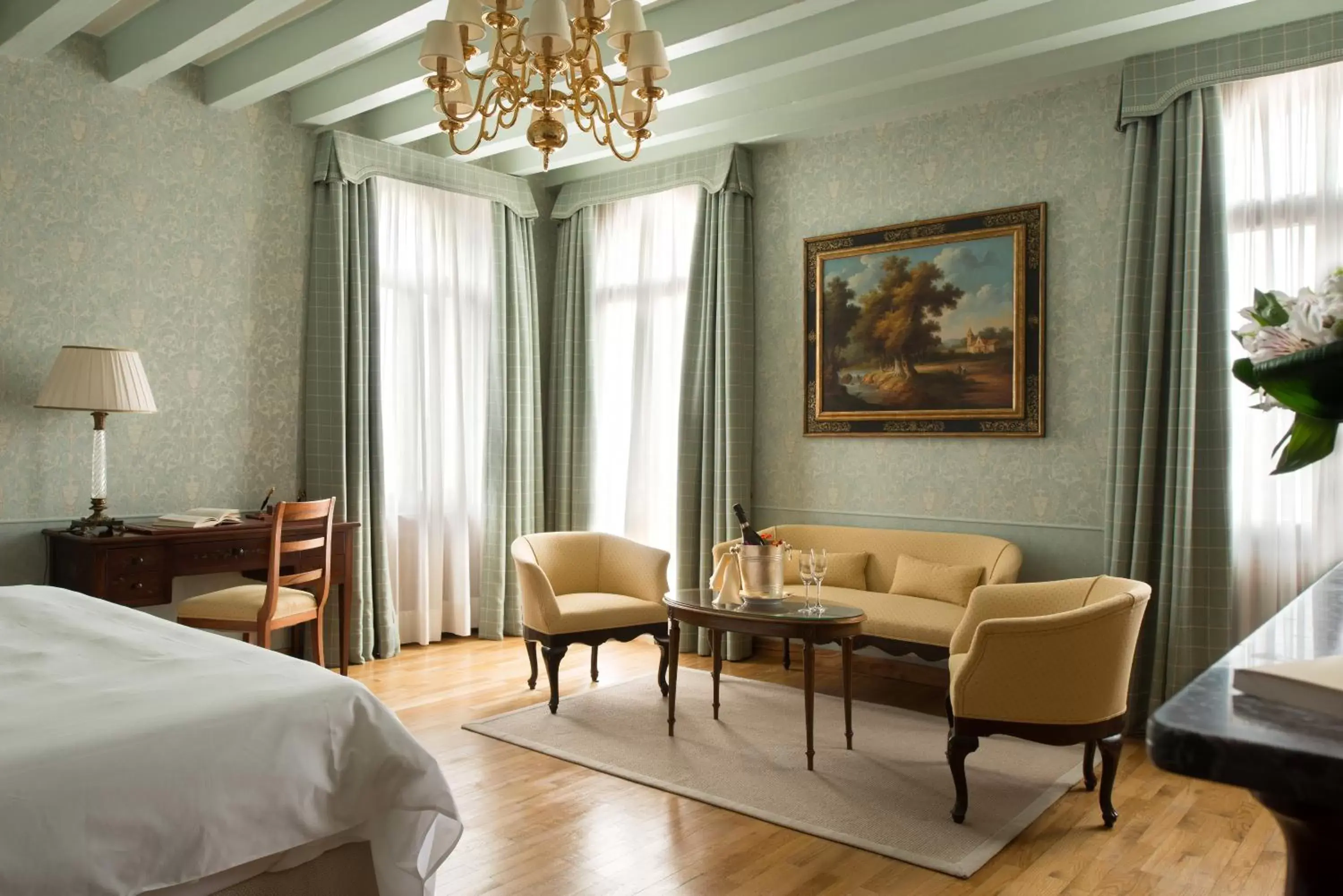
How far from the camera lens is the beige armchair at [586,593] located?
468 centimetres

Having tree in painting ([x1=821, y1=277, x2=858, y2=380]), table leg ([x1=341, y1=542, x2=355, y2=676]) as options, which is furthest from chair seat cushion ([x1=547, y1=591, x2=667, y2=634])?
tree in painting ([x1=821, y1=277, x2=858, y2=380])

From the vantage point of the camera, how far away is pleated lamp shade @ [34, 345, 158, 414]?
4.36 m

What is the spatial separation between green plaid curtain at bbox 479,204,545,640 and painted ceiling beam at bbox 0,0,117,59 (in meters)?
2.74

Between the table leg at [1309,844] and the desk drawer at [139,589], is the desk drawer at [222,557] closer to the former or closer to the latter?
the desk drawer at [139,589]

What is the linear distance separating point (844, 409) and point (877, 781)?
2461 mm

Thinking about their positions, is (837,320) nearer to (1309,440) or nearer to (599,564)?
(599,564)

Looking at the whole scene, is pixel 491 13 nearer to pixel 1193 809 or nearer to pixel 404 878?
pixel 404 878

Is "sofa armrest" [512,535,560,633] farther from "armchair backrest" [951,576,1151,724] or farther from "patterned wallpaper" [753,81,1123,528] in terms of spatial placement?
"armchair backrest" [951,576,1151,724]

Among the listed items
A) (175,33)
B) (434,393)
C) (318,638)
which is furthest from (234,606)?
(175,33)

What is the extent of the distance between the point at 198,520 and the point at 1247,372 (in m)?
4.72

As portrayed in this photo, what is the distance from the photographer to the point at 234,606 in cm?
Result: 467

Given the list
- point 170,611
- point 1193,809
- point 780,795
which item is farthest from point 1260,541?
point 170,611

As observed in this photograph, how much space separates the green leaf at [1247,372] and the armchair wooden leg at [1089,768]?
269cm

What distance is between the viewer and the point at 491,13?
326cm
